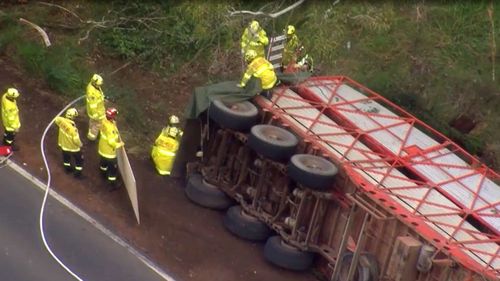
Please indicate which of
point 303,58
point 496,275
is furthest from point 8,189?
point 496,275

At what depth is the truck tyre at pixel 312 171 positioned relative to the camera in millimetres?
13164

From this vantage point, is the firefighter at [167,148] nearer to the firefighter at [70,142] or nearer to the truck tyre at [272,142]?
the firefighter at [70,142]

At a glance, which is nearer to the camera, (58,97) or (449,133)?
(58,97)

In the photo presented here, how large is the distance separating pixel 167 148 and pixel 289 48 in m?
3.19

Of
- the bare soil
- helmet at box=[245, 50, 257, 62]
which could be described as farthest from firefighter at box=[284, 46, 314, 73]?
the bare soil

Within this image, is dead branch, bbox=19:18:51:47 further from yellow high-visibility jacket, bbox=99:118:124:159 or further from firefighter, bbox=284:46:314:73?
firefighter, bbox=284:46:314:73

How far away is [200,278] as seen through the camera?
13.1 metres

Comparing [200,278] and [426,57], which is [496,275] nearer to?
[200,278]

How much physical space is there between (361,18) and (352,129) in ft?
22.6

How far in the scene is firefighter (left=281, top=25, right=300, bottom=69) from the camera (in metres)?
16.5

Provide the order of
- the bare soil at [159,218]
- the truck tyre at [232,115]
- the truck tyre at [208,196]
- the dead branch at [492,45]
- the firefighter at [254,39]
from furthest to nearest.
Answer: the dead branch at [492,45]
the firefighter at [254,39]
the truck tyre at [208,196]
the truck tyre at [232,115]
the bare soil at [159,218]

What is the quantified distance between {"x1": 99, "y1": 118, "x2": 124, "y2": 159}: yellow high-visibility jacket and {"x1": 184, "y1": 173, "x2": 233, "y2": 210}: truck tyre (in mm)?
1568

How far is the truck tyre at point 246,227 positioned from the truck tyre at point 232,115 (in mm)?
1423

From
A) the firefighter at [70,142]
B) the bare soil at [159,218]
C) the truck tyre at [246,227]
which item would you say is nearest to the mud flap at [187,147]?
the bare soil at [159,218]
